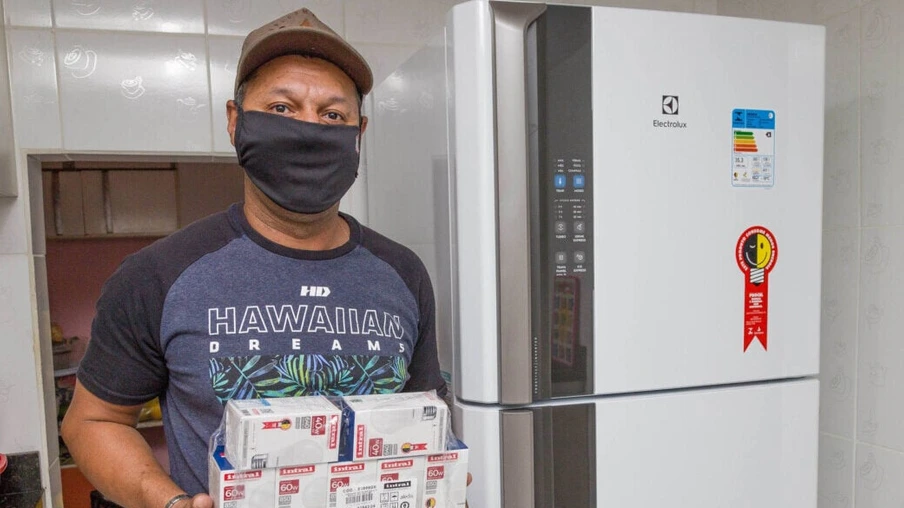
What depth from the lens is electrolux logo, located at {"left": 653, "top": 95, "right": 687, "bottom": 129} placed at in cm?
107

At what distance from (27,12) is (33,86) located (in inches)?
6.5

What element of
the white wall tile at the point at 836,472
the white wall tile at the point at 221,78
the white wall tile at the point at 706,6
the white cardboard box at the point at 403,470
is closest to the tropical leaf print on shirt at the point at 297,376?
the white cardboard box at the point at 403,470

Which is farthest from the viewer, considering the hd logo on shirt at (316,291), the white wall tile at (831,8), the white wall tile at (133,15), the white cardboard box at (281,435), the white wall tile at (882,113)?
the white wall tile at (133,15)

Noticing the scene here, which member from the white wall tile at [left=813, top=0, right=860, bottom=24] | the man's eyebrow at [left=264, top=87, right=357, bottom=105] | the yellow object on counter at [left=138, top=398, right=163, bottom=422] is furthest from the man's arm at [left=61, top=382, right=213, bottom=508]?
the yellow object on counter at [left=138, top=398, right=163, bottom=422]

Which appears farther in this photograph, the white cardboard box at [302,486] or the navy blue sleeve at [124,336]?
the navy blue sleeve at [124,336]

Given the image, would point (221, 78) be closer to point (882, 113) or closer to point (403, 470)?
point (403, 470)

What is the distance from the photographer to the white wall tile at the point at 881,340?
130cm

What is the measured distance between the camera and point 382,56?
5.62 feet

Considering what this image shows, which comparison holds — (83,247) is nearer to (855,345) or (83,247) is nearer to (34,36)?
(34,36)

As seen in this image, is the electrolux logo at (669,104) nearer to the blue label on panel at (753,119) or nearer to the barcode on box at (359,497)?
the blue label on panel at (753,119)

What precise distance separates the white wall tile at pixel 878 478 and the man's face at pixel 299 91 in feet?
4.07

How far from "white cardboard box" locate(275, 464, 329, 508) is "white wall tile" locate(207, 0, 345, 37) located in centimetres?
121

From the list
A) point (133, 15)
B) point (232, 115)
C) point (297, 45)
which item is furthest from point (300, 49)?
point (133, 15)

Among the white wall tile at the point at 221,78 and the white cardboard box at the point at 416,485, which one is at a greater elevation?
the white wall tile at the point at 221,78
